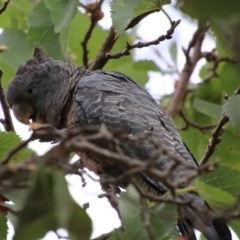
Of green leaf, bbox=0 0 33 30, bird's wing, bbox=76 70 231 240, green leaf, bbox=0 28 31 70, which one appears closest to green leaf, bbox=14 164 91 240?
bird's wing, bbox=76 70 231 240

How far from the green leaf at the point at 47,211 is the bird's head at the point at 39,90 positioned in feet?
9.56

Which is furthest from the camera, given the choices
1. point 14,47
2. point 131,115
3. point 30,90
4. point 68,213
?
point 30,90

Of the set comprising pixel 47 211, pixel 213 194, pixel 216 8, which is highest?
pixel 216 8

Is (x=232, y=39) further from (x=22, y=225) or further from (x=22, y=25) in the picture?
(x=22, y=25)

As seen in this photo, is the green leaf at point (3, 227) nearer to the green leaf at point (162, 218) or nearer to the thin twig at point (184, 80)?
the green leaf at point (162, 218)

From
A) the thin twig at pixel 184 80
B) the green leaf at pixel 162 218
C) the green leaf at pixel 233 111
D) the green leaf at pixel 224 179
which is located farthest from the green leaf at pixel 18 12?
the green leaf at pixel 162 218

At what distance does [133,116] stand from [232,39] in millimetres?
2515

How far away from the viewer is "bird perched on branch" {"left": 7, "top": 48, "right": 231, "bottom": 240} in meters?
3.61

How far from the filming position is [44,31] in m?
4.23

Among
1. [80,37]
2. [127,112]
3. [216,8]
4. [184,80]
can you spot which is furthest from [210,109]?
[216,8]

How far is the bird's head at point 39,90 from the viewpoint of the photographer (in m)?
4.67

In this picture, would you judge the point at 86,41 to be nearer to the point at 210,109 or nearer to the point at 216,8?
the point at 210,109

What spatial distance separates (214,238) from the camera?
318 cm

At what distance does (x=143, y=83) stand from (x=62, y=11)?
2.05m
